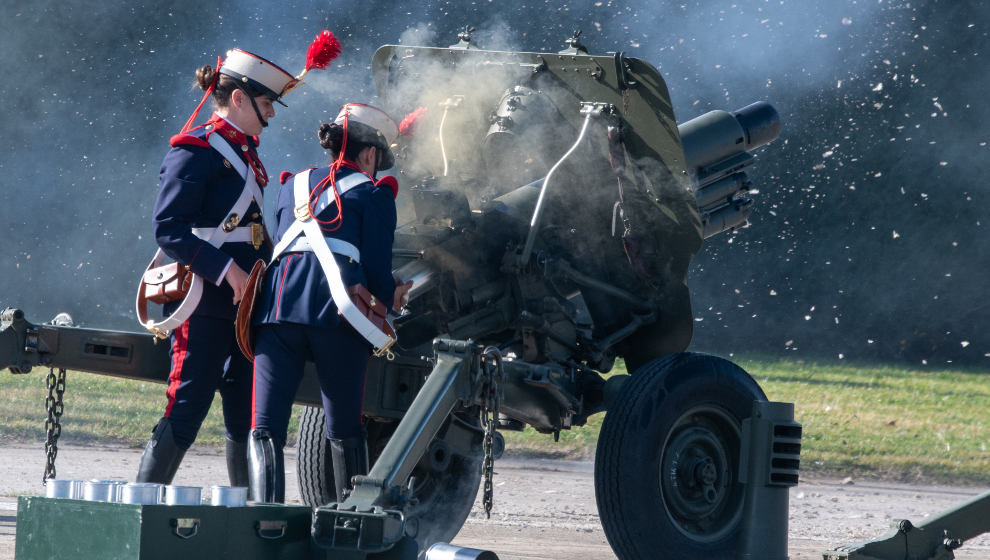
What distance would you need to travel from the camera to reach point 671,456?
529 cm

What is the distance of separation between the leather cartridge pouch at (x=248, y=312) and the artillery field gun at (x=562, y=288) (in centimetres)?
Answer: 48

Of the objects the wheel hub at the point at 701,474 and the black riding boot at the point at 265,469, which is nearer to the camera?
the black riding boot at the point at 265,469

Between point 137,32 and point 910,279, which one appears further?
point 910,279

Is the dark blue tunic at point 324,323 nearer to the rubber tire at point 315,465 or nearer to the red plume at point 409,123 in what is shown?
the red plume at point 409,123

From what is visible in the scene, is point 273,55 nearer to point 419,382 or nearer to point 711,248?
point 711,248

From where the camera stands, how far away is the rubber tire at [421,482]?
5.75m

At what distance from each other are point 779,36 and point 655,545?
41.2 ft

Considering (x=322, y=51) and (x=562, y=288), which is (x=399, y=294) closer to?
(x=322, y=51)

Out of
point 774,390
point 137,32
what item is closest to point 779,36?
point 774,390

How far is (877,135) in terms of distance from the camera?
66.5ft

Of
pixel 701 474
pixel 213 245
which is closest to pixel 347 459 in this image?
pixel 213 245

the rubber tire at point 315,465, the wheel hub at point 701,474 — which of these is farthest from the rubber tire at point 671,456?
the rubber tire at point 315,465

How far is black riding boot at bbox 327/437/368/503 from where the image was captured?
4.45 metres

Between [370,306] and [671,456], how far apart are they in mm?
1561
